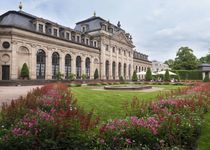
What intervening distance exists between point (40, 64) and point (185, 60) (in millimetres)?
59535

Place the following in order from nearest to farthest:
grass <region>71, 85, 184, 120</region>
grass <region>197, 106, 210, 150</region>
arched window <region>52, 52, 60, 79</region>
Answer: grass <region>197, 106, 210, 150</region>
grass <region>71, 85, 184, 120</region>
arched window <region>52, 52, 60, 79</region>

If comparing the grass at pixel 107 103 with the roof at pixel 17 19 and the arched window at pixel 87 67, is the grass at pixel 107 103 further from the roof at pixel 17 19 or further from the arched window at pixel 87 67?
the arched window at pixel 87 67

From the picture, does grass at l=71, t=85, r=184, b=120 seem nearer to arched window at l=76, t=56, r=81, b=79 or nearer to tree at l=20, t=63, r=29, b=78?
tree at l=20, t=63, r=29, b=78

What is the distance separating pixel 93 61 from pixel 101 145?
4491cm

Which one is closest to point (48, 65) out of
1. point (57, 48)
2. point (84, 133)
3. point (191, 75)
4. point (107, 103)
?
point (57, 48)

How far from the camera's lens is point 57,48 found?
3822 cm

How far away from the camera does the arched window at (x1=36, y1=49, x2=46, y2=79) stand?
3481 centimetres

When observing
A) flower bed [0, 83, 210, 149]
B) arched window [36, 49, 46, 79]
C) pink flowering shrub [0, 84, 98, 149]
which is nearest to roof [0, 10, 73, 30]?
arched window [36, 49, 46, 79]

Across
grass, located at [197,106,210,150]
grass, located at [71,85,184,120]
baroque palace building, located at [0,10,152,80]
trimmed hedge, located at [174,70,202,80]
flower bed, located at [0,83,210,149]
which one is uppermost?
baroque palace building, located at [0,10,152,80]

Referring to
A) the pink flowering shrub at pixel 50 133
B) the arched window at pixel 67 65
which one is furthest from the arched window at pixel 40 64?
the pink flowering shrub at pixel 50 133

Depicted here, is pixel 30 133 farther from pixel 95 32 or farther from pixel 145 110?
pixel 95 32

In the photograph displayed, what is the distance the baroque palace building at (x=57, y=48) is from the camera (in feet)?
99.8

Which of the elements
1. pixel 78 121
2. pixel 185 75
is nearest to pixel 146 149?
pixel 78 121

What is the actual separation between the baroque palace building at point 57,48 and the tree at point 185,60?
26093 mm
